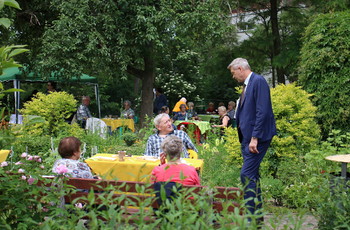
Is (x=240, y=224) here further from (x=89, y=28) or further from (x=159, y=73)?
(x=159, y=73)

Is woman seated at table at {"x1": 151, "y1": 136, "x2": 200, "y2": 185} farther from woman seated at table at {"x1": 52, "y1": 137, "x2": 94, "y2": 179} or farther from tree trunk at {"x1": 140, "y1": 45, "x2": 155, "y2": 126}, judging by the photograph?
tree trunk at {"x1": 140, "y1": 45, "x2": 155, "y2": 126}

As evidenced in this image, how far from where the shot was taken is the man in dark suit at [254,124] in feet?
14.5

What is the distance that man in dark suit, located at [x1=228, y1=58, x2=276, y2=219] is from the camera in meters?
4.42

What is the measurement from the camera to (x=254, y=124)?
4539 mm

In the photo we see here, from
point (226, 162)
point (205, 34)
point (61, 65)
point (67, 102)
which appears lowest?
point (226, 162)

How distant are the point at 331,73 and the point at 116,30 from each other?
714cm

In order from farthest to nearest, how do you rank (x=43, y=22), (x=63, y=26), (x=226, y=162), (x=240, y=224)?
(x=43, y=22)
(x=63, y=26)
(x=226, y=162)
(x=240, y=224)

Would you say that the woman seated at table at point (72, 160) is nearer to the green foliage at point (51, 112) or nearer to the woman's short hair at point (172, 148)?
the woman's short hair at point (172, 148)

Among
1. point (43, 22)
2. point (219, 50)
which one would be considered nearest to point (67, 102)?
point (43, 22)

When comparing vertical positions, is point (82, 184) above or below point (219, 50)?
below

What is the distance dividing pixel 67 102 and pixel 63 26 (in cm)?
501

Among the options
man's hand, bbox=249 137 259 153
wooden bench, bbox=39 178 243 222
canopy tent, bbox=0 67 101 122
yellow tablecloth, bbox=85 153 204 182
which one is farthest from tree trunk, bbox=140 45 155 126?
wooden bench, bbox=39 178 243 222

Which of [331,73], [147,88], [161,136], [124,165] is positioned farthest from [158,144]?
[147,88]

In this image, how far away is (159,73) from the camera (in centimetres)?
2597
